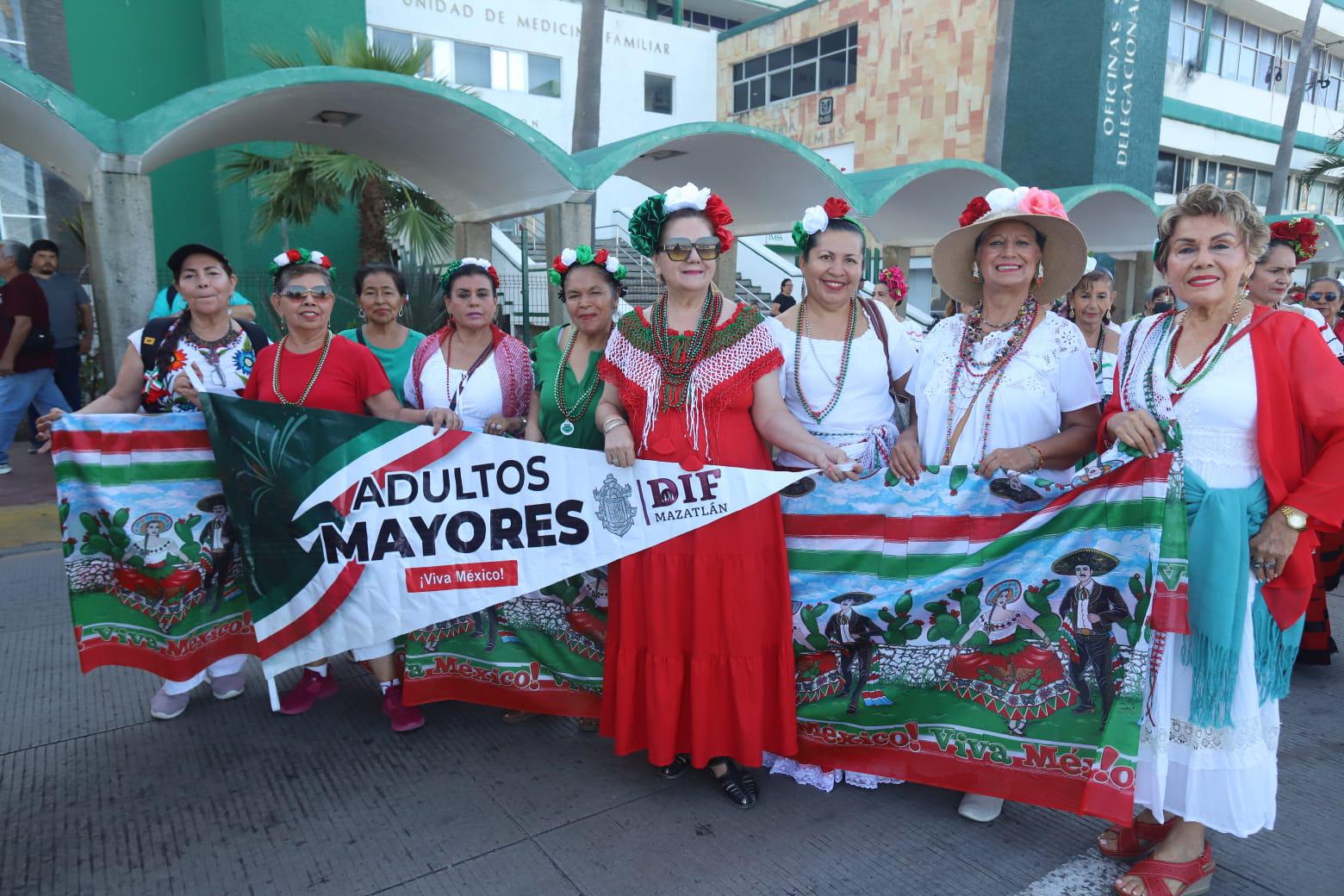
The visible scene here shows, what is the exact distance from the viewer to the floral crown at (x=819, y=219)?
2.97 m

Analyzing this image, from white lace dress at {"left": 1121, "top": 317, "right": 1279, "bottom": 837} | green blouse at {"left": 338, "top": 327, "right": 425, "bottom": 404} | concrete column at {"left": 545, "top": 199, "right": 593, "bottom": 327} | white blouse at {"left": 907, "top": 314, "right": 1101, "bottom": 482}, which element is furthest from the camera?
concrete column at {"left": 545, "top": 199, "right": 593, "bottom": 327}

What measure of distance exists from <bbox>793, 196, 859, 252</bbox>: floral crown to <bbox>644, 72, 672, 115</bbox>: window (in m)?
20.8

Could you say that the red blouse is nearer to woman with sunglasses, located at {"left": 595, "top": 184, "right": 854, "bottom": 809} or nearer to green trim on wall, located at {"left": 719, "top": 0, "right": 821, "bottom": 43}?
woman with sunglasses, located at {"left": 595, "top": 184, "right": 854, "bottom": 809}

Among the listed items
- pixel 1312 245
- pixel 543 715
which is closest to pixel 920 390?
pixel 1312 245

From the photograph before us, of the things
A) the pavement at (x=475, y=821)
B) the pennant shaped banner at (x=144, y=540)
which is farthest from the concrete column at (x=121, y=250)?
the pavement at (x=475, y=821)

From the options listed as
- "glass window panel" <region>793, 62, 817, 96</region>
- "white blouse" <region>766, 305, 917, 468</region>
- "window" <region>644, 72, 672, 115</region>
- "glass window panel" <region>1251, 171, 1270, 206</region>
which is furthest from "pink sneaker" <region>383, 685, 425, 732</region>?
"glass window panel" <region>1251, 171, 1270, 206</region>

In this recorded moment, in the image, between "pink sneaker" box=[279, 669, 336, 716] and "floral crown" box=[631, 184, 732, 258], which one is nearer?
"floral crown" box=[631, 184, 732, 258]

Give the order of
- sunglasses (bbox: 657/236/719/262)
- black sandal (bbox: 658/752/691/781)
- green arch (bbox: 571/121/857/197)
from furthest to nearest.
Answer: green arch (bbox: 571/121/857/197), black sandal (bbox: 658/752/691/781), sunglasses (bbox: 657/236/719/262)

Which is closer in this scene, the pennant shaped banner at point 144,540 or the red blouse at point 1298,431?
the red blouse at point 1298,431

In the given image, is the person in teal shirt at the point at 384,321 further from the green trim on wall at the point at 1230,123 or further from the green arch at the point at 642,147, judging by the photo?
the green trim on wall at the point at 1230,123

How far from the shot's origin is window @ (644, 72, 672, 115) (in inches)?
882

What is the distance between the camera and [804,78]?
23672 millimetres

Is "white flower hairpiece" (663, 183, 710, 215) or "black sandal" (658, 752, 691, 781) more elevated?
"white flower hairpiece" (663, 183, 710, 215)

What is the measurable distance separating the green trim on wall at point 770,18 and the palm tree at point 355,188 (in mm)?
14134
